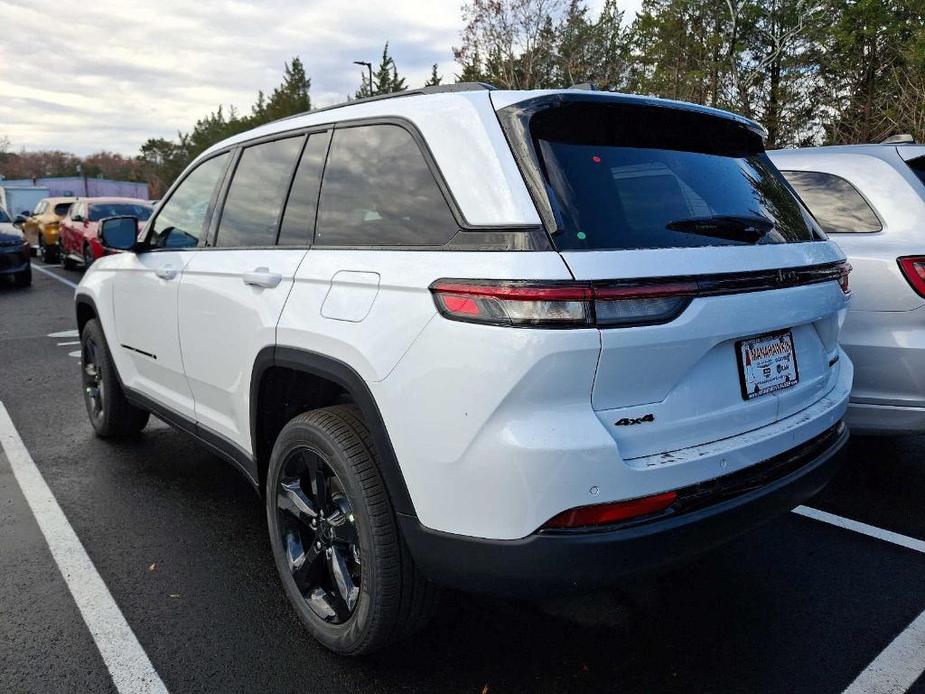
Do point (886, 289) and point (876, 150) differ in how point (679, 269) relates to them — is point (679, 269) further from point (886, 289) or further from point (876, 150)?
point (876, 150)

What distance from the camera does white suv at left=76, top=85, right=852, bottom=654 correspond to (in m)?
1.85

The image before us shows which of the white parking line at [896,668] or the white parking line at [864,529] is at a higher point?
the white parking line at [896,668]

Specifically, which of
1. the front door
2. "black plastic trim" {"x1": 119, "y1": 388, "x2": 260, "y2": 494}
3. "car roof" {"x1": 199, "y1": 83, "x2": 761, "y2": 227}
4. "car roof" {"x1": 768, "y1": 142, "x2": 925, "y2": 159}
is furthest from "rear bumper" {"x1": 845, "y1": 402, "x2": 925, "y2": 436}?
the front door

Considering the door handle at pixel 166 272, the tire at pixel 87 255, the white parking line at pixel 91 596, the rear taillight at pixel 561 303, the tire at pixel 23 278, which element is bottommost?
the tire at pixel 23 278

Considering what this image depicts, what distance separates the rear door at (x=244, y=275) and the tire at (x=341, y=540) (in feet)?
1.27

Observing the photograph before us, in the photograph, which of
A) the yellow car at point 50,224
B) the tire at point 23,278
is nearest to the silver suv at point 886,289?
the tire at point 23,278

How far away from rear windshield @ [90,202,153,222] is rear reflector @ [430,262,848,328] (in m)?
15.4

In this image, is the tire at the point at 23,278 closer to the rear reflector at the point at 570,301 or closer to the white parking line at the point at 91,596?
the white parking line at the point at 91,596

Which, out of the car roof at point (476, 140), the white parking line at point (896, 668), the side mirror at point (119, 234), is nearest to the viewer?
the car roof at point (476, 140)

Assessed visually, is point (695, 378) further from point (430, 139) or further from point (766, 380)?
point (430, 139)

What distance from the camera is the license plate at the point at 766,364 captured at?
2.17 metres

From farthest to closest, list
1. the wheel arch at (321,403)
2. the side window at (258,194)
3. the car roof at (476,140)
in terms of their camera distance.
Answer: the side window at (258,194) < the wheel arch at (321,403) < the car roof at (476,140)

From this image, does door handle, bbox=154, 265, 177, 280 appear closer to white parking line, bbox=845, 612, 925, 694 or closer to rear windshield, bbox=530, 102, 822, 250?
rear windshield, bbox=530, 102, 822, 250

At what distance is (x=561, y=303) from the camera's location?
1817 millimetres
